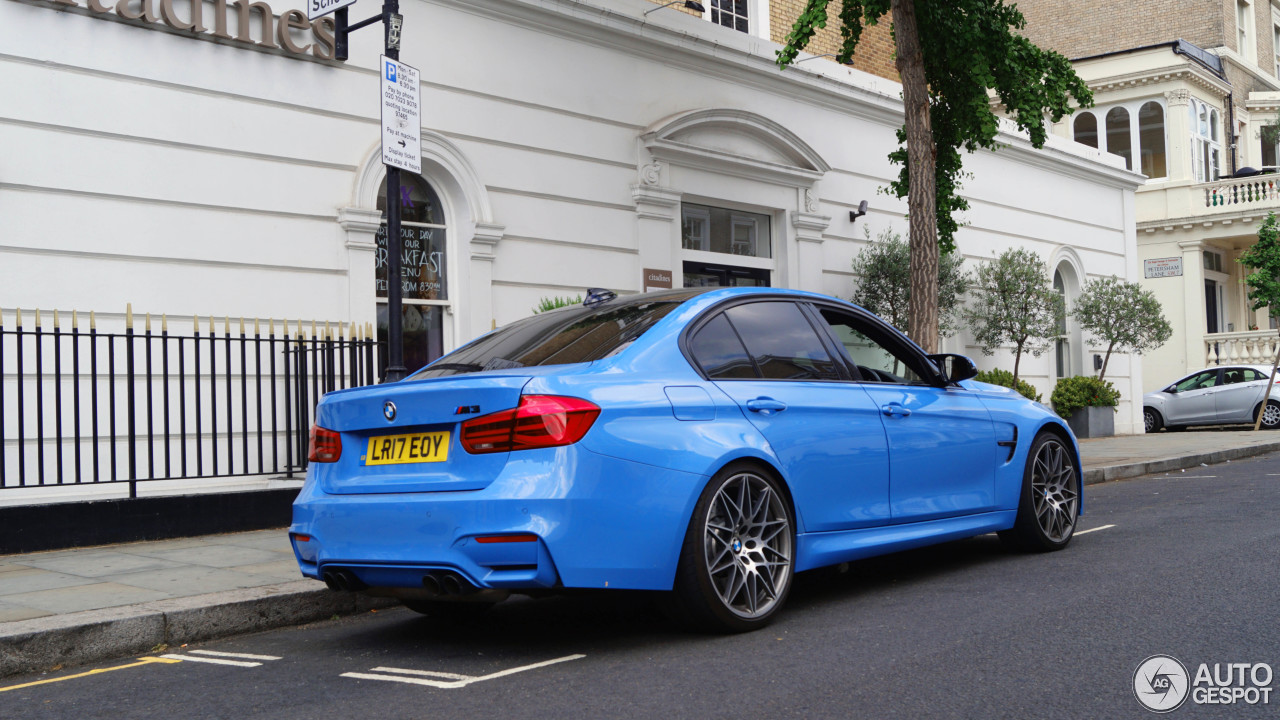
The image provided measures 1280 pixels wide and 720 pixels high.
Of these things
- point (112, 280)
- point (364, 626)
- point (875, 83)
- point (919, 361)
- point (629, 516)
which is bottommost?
point (364, 626)

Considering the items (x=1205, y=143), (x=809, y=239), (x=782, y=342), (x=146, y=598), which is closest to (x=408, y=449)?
(x=782, y=342)

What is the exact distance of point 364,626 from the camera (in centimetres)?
555

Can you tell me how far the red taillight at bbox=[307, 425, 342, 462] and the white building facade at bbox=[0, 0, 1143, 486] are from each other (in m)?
4.84

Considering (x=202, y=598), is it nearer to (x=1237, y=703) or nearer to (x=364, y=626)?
(x=364, y=626)

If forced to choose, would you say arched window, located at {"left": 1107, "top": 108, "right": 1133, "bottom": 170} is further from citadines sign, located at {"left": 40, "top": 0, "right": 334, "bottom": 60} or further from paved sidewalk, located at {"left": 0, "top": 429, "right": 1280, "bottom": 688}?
paved sidewalk, located at {"left": 0, "top": 429, "right": 1280, "bottom": 688}

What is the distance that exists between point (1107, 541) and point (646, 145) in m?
7.90

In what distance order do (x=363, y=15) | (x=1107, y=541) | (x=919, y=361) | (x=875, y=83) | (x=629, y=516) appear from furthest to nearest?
(x=875, y=83) < (x=363, y=15) < (x=1107, y=541) < (x=919, y=361) < (x=629, y=516)

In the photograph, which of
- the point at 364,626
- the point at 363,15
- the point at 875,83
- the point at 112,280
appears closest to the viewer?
the point at 364,626

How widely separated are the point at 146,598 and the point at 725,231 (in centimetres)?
1036

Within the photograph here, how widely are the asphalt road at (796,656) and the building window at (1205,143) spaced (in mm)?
28731

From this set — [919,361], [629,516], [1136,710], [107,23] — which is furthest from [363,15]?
[1136,710]

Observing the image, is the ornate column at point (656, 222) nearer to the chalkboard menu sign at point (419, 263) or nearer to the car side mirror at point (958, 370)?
the chalkboard menu sign at point (419, 263)

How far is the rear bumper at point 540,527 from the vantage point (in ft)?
13.5

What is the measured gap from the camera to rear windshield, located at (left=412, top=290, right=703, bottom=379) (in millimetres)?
4832
